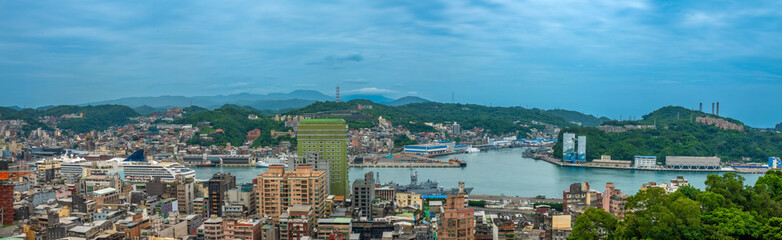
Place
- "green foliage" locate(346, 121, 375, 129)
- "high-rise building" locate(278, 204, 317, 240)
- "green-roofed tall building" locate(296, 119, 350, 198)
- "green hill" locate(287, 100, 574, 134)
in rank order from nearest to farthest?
"high-rise building" locate(278, 204, 317, 240) < "green-roofed tall building" locate(296, 119, 350, 198) < "green foliage" locate(346, 121, 375, 129) < "green hill" locate(287, 100, 574, 134)

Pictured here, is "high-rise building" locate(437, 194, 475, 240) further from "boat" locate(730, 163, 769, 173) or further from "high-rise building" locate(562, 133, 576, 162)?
"high-rise building" locate(562, 133, 576, 162)

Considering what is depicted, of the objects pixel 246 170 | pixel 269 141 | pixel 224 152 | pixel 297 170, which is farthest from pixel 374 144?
pixel 297 170

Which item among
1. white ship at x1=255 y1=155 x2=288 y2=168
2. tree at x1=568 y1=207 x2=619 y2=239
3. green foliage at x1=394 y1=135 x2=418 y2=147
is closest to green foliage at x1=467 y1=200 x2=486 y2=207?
tree at x1=568 y1=207 x2=619 y2=239

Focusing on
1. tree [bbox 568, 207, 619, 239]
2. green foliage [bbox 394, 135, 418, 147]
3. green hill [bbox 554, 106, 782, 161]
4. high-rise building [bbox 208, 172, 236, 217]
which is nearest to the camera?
tree [bbox 568, 207, 619, 239]

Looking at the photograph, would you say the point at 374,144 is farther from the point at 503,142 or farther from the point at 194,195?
the point at 194,195

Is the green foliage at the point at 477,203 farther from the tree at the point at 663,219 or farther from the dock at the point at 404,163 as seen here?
the dock at the point at 404,163

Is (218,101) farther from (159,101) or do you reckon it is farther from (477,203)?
(477,203)
